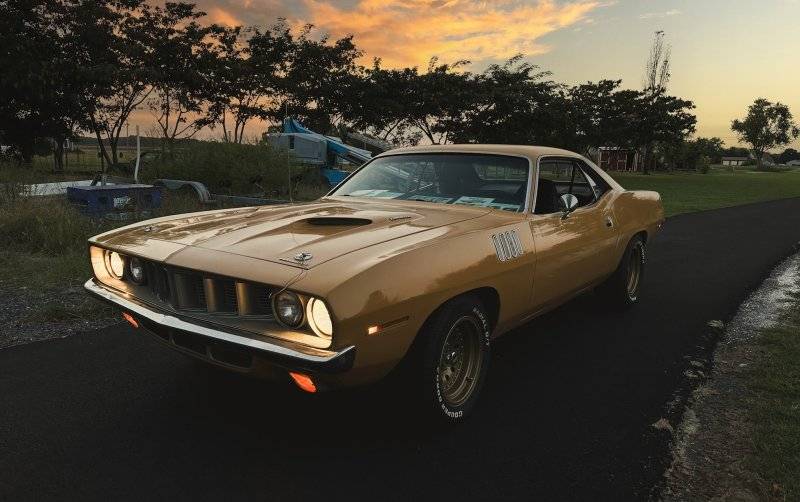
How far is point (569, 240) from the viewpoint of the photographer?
3.60m

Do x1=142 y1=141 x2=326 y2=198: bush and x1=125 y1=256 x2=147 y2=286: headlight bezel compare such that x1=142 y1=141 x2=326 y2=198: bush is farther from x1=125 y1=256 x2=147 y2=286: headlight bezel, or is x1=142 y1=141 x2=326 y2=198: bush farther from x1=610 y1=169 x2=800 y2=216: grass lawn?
x1=610 y1=169 x2=800 y2=216: grass lawn

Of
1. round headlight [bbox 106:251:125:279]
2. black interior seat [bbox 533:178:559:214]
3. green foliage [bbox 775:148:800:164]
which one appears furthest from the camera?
green foliage [bbox 775:148:800:164]

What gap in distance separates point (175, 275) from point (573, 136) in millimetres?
40455

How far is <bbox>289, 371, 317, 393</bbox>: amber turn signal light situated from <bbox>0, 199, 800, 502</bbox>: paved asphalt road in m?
0.42

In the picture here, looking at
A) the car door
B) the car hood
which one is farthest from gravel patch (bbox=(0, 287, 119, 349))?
the car door

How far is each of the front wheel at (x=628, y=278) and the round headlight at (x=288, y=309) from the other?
331 cm

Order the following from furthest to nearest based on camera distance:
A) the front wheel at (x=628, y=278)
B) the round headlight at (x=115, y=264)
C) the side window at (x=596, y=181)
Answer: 1. the front wheel at (x=628, y=278)
2. the side window at (x=596, y=181)
3. the round headlight at (x=115, y=264)

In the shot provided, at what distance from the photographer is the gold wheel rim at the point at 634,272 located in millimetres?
4949

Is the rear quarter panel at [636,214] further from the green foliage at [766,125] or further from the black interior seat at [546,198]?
the green foliage at [766,125]

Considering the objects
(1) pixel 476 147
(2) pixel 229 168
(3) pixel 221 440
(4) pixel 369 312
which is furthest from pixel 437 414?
(2) pixel 229 168

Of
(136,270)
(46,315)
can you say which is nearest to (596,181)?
(136,270)

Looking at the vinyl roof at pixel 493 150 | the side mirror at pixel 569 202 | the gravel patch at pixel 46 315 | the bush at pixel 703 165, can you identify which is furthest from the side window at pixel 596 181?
the bush at pixel 703 165

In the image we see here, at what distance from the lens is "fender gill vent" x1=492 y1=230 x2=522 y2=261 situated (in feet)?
9.51

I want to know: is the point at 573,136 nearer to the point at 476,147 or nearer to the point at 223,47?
the point at 223,47
